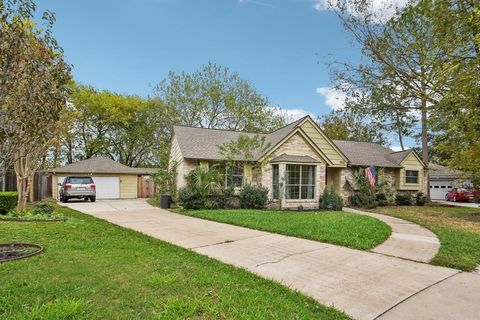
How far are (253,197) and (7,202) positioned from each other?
10024 mm

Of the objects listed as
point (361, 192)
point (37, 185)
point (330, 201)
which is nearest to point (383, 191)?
point (361, 192)

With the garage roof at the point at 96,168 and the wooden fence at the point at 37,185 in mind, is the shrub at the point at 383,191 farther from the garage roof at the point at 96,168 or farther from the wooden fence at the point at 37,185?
the wooden fence at the point at 37,185

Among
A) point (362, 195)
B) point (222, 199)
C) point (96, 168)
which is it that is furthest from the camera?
point (96, 168)

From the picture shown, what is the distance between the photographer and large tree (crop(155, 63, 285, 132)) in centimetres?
2994

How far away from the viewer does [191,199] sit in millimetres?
14047

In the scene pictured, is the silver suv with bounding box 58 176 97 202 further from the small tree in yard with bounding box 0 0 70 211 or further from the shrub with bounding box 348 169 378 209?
the shrub with bounding box 348 169 378 209

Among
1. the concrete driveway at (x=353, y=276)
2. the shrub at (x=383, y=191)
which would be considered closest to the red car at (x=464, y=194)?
the shrub at (x=383, y=191)

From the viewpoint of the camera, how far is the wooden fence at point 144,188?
2510 cm

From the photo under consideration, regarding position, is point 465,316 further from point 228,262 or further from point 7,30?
point 7,30

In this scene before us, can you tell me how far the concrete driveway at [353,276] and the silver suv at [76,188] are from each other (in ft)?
42.3

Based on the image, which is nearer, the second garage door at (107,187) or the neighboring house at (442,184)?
the second garage door at (107,187)

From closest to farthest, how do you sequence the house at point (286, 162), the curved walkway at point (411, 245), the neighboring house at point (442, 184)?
the curved walkway at point (411, 245) < the house at point (286, 162) < the neighboring house at point (442, 184)

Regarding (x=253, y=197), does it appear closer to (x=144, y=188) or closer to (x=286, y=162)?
(x=286, y=162)

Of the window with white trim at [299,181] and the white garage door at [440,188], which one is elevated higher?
the window with white trim at [299,181]
